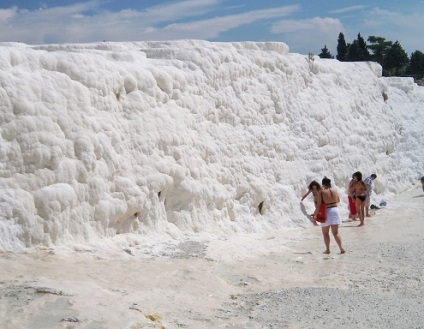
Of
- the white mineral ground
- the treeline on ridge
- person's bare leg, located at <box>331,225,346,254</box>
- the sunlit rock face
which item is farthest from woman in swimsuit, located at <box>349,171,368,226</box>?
the treeline on ridge

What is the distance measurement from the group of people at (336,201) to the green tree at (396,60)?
32.4 meters

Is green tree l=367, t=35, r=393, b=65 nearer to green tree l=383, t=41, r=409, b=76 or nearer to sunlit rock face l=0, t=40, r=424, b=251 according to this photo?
green tree l=383, t=41, r=409, b=76

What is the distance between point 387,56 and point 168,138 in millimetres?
38048

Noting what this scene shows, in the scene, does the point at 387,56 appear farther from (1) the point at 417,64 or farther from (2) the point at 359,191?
(2) the point at 359,191

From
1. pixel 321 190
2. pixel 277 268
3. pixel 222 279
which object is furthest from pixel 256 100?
pixel 222 279

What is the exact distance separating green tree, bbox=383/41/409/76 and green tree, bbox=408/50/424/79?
69 centimetres

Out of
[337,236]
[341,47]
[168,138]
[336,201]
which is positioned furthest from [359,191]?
[341,47]

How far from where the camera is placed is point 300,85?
13680mm

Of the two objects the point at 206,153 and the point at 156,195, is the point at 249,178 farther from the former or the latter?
the point at 156,195

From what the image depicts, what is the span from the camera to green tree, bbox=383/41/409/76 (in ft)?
144

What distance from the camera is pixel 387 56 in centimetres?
4456

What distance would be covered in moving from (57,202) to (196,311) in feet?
8.73

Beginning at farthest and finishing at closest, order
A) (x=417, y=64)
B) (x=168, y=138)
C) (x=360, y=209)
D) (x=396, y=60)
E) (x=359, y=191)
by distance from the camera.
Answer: (x=396, y=60)
(x=417, y=64)
(x=359, y=191)
(x=360, y=209)
(x=168, y=138)

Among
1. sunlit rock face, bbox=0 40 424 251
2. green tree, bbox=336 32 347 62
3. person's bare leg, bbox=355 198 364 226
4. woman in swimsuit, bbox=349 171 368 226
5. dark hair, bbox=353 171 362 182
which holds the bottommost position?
person's bare leg, bbox=355 198 364 226
